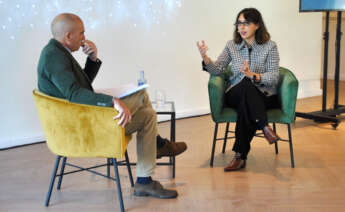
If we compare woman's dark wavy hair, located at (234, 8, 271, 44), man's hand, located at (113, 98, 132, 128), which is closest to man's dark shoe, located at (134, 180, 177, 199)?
man's hand, located at (113, 98, 132, 128)

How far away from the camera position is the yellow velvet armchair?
2.44 m

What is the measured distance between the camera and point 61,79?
95.0 inches

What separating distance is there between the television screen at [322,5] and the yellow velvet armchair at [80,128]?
110 inches

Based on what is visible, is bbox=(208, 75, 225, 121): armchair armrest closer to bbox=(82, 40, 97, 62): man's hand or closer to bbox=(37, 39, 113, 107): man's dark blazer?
bbox=(82, 40, 97, 62): man's hand

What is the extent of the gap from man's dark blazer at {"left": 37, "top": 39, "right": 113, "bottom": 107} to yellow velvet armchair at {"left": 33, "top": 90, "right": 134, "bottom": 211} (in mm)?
41

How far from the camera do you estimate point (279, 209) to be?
2652 millimetres

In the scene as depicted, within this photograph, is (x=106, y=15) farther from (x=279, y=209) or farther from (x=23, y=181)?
(x=279, y=209)

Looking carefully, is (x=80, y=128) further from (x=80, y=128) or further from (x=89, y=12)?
(x=89, y=12)

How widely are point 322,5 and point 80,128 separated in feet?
9.84

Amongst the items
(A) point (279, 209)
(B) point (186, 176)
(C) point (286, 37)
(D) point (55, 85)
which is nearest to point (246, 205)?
(A) point (279, 209)

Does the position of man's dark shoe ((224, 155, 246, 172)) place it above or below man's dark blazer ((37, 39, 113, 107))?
below

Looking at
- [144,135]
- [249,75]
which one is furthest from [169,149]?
[249,75]

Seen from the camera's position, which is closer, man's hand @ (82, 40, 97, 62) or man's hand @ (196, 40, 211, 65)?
man's hand @ (82, 40, 97, 62)

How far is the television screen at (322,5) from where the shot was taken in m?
4.43
